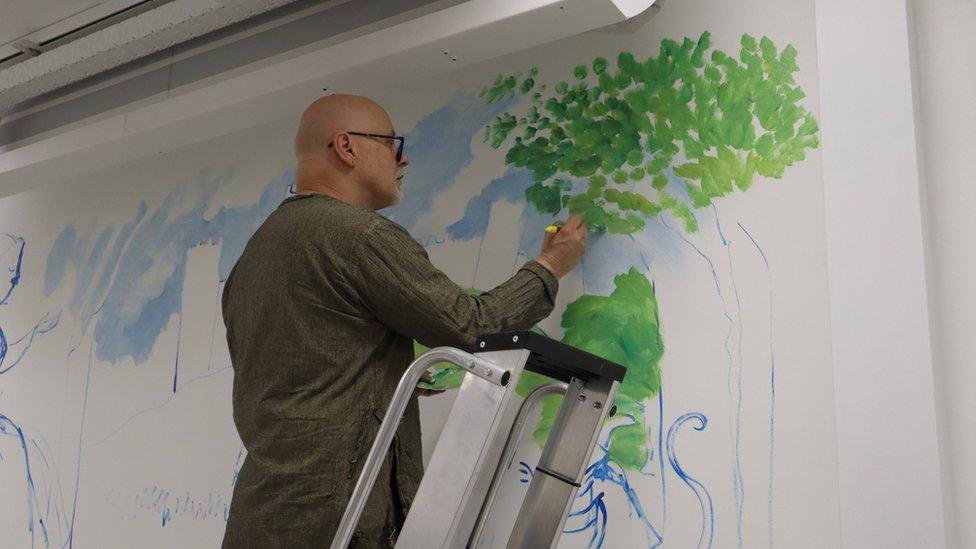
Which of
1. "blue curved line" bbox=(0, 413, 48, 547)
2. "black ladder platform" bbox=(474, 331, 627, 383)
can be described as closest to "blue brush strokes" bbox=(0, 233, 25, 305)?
"blue curved line" bbox=(0, 413, 48, 547)

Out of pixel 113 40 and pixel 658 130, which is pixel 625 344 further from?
pixel 113 40

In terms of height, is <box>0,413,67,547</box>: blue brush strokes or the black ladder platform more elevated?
the black ladder platform

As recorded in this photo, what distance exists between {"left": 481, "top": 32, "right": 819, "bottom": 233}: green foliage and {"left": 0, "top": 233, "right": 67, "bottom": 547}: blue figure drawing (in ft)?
6.42

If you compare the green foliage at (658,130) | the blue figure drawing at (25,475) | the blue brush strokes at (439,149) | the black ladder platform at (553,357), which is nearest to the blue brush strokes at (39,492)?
the blue figure drawing at (25,475)

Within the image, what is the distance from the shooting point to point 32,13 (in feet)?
9.59

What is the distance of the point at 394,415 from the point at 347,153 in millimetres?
706

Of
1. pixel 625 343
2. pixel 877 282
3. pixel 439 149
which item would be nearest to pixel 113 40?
pixel 439 149

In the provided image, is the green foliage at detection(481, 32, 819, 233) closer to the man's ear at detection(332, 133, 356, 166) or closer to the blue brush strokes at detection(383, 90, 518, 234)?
the blue brush strokes at detection(383, 90, 518, 234)

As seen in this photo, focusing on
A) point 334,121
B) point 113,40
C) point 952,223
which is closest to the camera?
point 952,223

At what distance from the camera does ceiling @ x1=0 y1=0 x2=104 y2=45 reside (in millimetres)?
2863

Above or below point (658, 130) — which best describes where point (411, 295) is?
below

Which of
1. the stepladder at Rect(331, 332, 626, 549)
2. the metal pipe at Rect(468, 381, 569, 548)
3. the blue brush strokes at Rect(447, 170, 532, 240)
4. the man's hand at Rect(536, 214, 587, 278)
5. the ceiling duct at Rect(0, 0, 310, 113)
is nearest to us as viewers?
the stepladder at Rect(331, 332, 626, 549)

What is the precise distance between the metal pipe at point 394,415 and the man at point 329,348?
0.19 metres

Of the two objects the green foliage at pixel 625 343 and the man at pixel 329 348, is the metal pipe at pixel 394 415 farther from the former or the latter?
the green foliage at pixel 625 343
